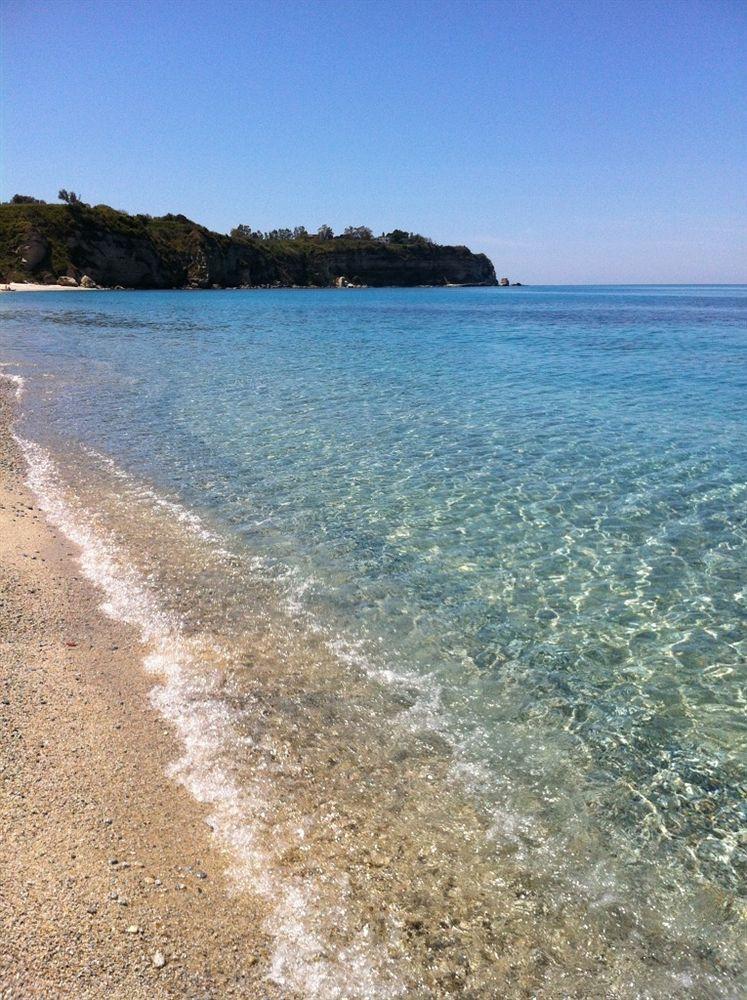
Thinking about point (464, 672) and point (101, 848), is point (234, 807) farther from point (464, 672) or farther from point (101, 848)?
point (464, 672)

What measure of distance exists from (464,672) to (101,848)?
3.70 meters

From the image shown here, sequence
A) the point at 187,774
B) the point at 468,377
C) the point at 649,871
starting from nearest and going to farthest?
1. the point at 649,871
2. the point at 187,774
3. the point at 468,377

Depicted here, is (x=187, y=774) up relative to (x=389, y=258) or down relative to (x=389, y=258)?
down

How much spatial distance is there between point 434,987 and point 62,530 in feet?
28.4

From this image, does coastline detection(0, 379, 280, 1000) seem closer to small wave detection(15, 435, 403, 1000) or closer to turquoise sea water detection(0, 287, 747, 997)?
small wave detection(15, 435, 403, 1000)

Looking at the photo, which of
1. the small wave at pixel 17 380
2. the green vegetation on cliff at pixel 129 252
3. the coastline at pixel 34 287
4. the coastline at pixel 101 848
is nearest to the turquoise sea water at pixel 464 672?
the coastline at pixel 101 848

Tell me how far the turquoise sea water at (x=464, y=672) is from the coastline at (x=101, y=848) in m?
0.33

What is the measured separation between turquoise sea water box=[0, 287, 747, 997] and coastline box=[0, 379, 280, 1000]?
1.08ft

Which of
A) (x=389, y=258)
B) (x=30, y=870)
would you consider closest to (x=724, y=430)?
(x=30, y=870)

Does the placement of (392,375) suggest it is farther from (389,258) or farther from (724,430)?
(389,258)

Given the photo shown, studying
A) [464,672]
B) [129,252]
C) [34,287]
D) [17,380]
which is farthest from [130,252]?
[464,672]

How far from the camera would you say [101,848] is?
14.2 ft

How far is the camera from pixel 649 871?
446 centimetres

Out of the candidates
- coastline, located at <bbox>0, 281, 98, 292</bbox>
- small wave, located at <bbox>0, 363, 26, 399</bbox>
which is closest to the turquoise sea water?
small wave, located at <bbox>0, 363, 26, 399</bbox>
